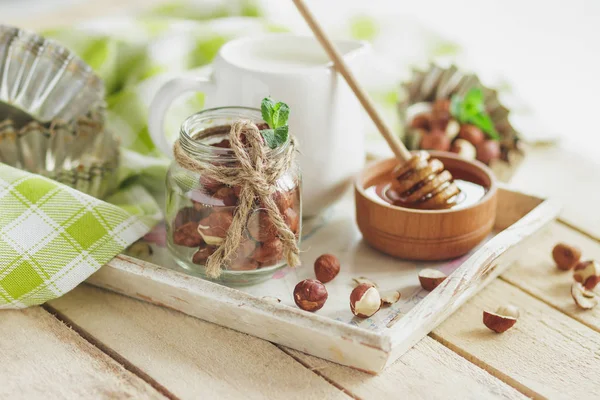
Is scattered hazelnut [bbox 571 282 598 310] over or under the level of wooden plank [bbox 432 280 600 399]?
over

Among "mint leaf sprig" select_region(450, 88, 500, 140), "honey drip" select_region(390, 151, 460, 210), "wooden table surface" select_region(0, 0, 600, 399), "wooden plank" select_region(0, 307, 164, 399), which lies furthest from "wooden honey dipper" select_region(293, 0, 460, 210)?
"wooden plank" select_region(0, 307, 164, 399)

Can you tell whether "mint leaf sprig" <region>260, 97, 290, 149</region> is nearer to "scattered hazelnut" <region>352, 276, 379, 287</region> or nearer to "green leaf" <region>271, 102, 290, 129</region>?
"green leaf" <region>271, 102, 290, 129</region>

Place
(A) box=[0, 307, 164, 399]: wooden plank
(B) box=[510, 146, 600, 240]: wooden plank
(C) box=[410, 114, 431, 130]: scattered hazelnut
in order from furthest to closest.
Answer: (C) box=[410, 114, 431, 130]: scattered hazelnut → (B) box=[510, 146, 600, 240]: wooden plank → (A) box=[0, 307, 164, 399]: wooden plank

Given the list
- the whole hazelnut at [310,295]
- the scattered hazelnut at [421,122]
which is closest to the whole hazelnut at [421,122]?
the scattered hazelnut at [421,122]

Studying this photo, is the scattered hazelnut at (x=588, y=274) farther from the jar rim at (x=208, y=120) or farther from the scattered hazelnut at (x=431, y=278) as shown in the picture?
the jar rim at (x=208, y=120)

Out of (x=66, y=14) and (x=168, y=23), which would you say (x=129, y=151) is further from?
(x=66, y=14)

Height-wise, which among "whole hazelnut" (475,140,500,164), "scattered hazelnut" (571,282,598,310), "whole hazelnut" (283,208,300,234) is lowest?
"scattered hazelnut" (571,282,598,310)

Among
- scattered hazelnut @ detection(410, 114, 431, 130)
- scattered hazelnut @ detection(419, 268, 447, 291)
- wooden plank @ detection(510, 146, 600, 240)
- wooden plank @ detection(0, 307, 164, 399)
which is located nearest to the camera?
wooden plank @ detection(0, 307, 164, 399)

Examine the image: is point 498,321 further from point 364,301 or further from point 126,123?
point 126,123
